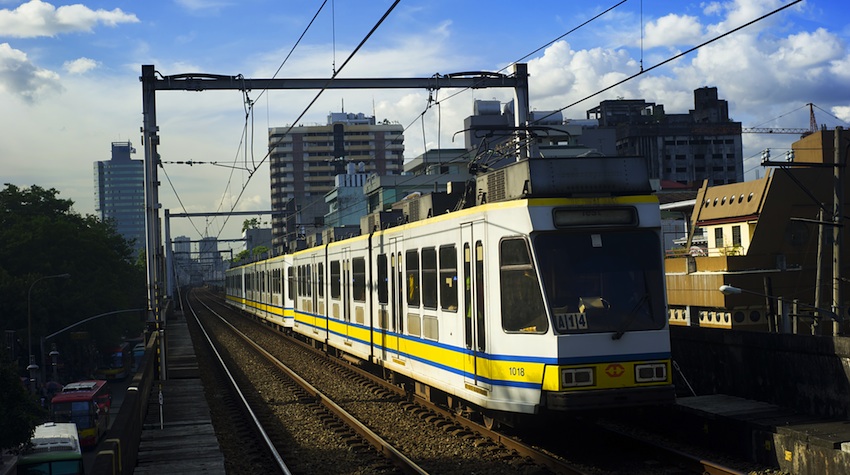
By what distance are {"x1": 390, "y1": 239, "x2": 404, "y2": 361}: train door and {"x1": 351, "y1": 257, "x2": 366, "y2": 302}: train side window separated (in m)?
2.72

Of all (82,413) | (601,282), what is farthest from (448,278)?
(82,413)

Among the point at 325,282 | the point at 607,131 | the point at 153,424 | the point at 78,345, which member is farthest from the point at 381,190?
the point at 153,424

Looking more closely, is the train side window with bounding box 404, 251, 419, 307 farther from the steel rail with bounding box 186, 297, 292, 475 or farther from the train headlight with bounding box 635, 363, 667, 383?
the train headlight with bounding box 635, 363, 667, 383

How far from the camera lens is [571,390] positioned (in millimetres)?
10508

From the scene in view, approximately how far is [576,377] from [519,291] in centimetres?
125

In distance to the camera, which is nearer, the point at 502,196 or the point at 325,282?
the point at 502,196

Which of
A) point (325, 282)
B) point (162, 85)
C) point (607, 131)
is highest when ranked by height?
point (607, 131)

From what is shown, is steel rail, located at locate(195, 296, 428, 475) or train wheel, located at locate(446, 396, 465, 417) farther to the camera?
train wheel, located at locate(446, 396, 465, 417)

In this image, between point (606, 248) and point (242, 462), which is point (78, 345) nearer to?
point (242, 462)

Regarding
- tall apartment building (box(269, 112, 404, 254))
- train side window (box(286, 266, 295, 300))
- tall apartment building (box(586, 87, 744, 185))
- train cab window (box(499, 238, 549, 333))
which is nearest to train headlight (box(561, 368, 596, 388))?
train cab window (box(499, 238, 549, 333))

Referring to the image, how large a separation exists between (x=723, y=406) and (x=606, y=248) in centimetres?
297

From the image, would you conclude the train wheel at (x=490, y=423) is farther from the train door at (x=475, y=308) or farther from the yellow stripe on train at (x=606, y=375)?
the yellow stripe on train at (x=606, y=375)

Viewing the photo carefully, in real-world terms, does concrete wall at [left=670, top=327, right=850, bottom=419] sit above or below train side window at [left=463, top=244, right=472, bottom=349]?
below

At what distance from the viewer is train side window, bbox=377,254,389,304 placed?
16.9 meters
